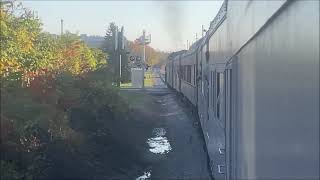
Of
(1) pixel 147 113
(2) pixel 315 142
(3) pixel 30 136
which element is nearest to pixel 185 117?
(1) pixel 147 113

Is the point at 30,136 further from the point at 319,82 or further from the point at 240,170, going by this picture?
the point at 319,82

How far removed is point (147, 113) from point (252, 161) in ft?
82.6

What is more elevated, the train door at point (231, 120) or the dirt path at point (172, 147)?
the train door at point (231, 120)

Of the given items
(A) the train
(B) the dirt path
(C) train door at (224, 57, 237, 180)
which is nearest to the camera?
(A) the train

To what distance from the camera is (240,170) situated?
4148mm

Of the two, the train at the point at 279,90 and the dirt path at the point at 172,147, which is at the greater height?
the train at the point at 279,90

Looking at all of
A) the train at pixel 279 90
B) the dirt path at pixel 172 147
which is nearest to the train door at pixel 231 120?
the train at pixel 279 90

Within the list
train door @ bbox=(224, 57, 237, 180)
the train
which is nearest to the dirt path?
train door @ bbox=(224, 57, 237, 180)

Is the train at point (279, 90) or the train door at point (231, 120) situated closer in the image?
the train at point (279, 90)

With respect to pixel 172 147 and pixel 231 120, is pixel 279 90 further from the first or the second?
pixel 172 147

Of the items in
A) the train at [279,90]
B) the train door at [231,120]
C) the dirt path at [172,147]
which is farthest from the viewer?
the dirt path at [172,147]

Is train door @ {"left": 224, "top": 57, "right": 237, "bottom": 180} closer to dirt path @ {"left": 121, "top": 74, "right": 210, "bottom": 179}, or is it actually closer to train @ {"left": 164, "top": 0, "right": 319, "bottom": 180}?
train @ {"left": 164, "top": 0, "right": 319, "bottom": 180}

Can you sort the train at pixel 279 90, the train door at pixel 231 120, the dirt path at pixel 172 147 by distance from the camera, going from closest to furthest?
1. the train at pixel 279 90
2. the train door at pixel 231 120
3. the dirt path at pixel 172 147

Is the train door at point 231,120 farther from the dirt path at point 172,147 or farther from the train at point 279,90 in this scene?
the dirt path at point 172,147
